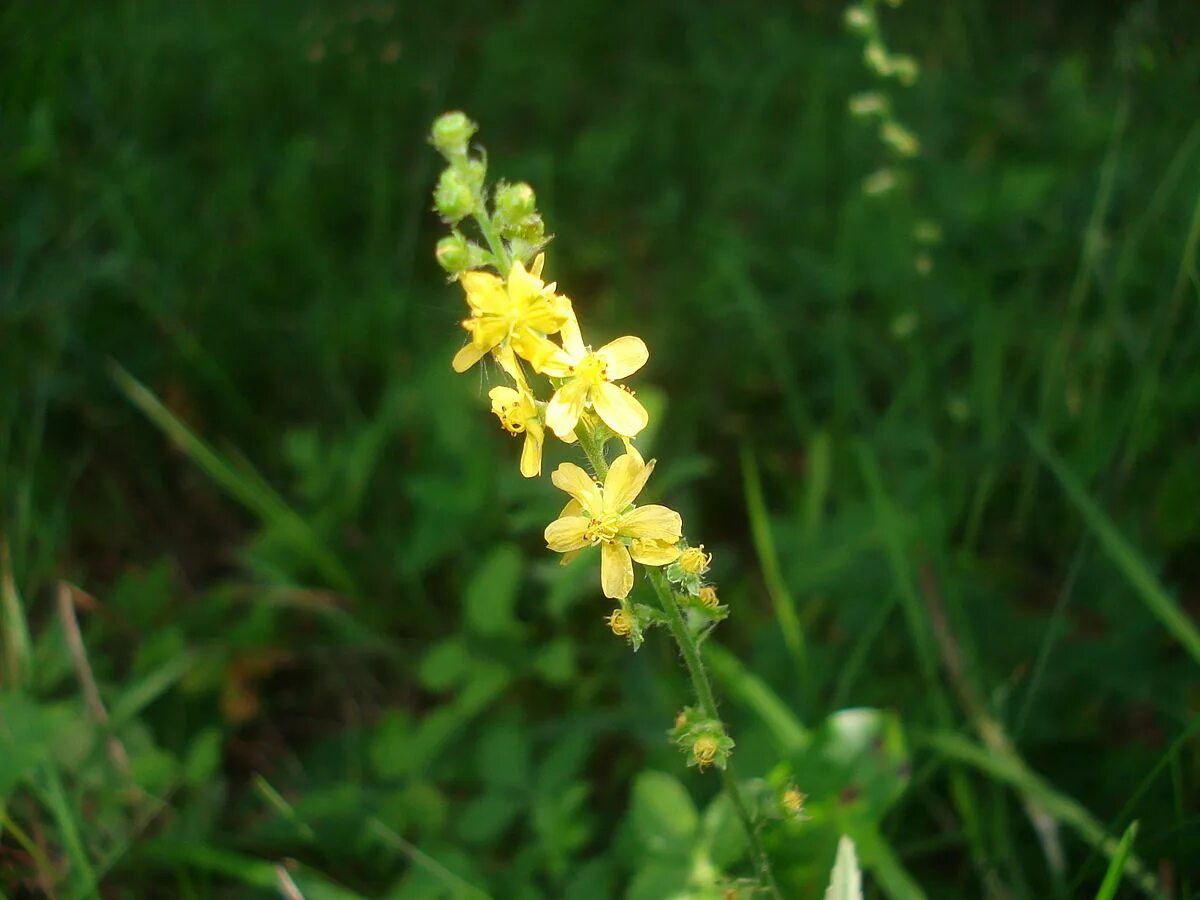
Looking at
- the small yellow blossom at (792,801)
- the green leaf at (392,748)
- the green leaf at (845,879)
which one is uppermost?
the green leaf at (392,748)

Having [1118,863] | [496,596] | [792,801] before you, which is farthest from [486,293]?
[496,596]

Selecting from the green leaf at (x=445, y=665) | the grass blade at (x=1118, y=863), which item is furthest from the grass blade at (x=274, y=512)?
the grass blade at (x=1118, y=863)

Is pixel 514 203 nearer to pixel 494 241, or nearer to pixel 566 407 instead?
pixel 494 241

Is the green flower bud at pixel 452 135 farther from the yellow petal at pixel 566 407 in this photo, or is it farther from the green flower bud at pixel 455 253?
the yellow petal at pixel 566 407

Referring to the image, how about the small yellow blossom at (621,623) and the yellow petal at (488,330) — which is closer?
the yellow petal at (488,330)

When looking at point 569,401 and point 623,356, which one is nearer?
point 569,401

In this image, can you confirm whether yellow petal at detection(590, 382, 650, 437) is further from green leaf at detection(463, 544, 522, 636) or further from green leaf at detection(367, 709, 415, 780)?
green leaf at detection(367, 709, 415, 780)
